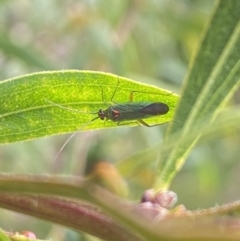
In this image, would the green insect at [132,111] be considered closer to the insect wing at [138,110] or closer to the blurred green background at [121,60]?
the insect wing at [138,110]

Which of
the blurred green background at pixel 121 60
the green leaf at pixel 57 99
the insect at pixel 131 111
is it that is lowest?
the green leaf at pixel 57 99

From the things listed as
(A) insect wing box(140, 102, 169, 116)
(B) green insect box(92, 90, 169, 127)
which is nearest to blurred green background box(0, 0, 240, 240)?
(B) green insect box(92, 90, 169, 127)

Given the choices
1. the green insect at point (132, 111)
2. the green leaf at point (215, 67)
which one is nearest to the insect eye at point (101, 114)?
the green insect at point (132, 111)

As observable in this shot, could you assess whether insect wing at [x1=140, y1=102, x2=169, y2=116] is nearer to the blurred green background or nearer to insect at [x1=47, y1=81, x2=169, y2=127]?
insect at [x1=47, y1=81, x2=169, y2=127]

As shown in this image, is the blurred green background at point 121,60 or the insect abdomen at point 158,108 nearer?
the insect abdomen at point 158,108

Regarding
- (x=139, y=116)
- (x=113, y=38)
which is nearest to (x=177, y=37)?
(x=113, y=38)

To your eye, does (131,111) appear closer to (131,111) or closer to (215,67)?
(131,111)

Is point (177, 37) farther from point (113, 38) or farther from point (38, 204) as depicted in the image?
point (38, 204)
